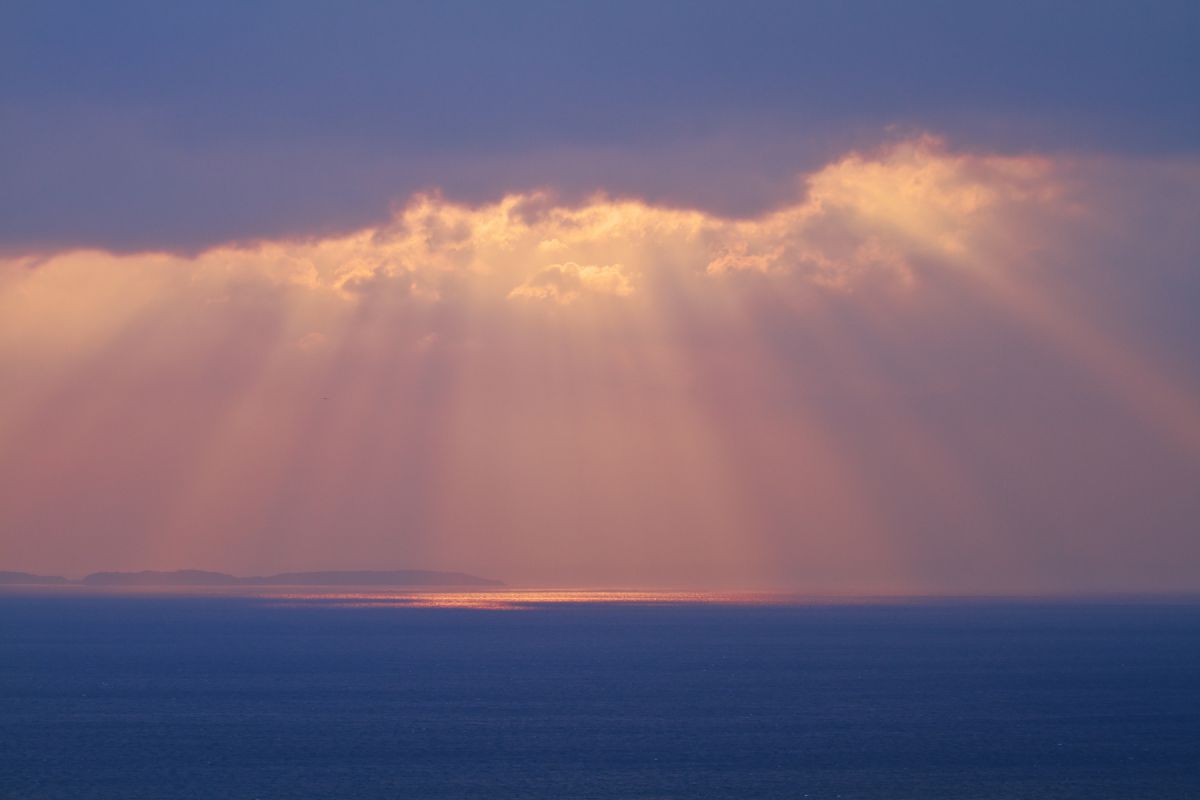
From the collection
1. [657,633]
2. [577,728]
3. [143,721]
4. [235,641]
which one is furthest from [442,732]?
[657,633]

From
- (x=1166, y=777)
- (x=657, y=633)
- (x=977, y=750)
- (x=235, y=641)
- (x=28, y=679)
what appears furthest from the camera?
(x=657, y=633)

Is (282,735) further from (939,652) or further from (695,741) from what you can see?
(939,652)

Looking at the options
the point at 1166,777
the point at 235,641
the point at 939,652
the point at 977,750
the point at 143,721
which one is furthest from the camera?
the point at 235,641

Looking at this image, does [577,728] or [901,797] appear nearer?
[901,797]

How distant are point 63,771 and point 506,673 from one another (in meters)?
50.0

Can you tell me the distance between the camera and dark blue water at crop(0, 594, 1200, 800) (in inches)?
2079

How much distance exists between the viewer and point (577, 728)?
68.3 metres

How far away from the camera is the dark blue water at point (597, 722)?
52.8 m

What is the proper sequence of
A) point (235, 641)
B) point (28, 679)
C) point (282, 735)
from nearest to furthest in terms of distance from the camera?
point (282, 735) < point (28, 679) < point (235, 641)

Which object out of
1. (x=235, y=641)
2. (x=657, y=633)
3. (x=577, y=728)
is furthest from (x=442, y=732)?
(x=657, y=633)

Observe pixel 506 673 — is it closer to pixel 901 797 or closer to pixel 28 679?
pixel 28 679

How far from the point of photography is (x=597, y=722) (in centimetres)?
7069

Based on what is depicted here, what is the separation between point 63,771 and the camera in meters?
55.7

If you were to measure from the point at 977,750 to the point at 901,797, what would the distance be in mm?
13912
